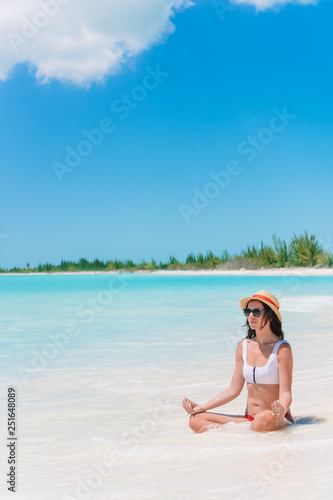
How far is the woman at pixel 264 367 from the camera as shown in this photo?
3078 millimetres

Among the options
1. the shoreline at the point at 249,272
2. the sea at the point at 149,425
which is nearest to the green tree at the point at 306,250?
the shoreline at the point at 249,272

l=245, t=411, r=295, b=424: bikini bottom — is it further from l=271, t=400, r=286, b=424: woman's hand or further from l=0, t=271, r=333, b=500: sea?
l=271, t=400, r=286, b=424: woman's hand

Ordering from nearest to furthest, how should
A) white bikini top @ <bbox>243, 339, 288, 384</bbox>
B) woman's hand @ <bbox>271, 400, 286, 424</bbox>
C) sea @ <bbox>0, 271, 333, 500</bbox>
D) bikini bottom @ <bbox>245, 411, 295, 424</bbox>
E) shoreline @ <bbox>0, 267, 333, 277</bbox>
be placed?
sea @ <bbox>0, 271, 333, 500</bbox> < woman's hand @ <bbox>271, 400, 286, 424</bbox> < white bikini top @ <bbox>243, 339, 288, 384</bbox> < bikini bottom @ <bbox>245, 411, 295, 424</bbox> < shoreline @ <bbox>0, 267, 333, 277</bbox>

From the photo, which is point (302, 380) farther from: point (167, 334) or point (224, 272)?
point (224, 272)

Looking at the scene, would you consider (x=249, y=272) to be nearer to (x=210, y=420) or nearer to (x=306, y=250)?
(x=306, y=250)

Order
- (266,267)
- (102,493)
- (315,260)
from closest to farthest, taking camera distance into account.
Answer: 1. (102,493)
2. (315,260)
3. (266,267)

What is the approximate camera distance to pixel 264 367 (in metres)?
3.15

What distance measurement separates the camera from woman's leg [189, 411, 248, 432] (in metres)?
3.37

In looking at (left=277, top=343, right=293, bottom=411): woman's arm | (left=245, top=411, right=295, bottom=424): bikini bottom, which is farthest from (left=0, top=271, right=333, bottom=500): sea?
(left=277, top=343, right=293, bottom=411): woman's arm

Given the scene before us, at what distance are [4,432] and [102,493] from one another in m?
1.73

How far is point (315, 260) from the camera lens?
43.5 m

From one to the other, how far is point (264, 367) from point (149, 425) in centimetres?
125

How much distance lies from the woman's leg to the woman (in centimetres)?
3

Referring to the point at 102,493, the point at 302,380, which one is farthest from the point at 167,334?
the point at 102,493
